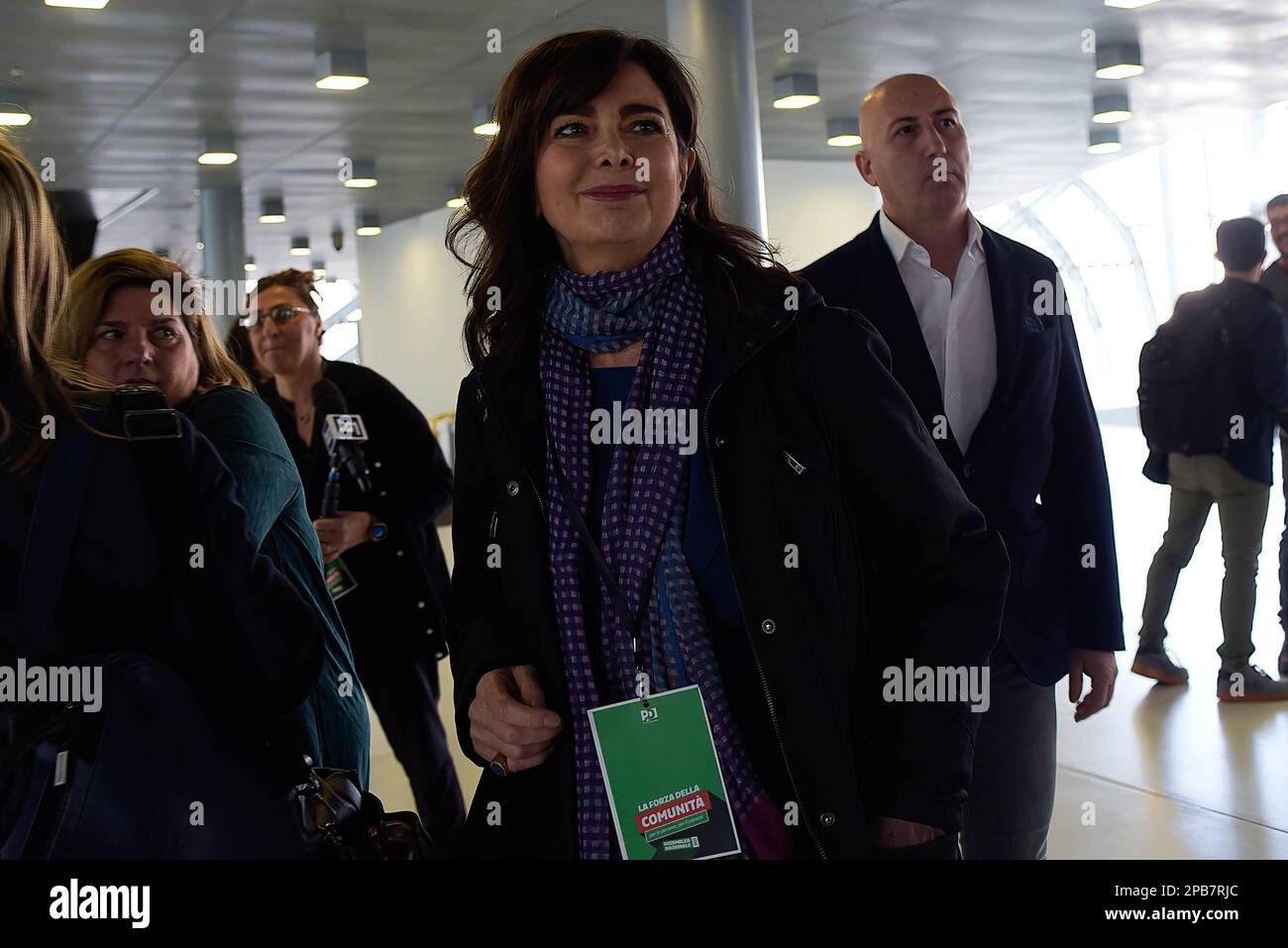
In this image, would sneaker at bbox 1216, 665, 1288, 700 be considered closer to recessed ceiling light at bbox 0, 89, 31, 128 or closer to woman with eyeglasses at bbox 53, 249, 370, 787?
woman with eyeglasses at bbox 53, 249, 370, 787

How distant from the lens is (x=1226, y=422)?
5.21m

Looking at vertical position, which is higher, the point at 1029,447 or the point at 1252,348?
the point at 1252,348

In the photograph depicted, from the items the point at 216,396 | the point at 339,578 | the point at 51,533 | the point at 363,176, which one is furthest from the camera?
the point at 363,176

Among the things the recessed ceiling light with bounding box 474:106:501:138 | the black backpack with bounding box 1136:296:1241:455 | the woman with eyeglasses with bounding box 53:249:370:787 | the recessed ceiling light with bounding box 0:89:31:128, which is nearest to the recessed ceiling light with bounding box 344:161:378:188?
the recessed ceiling light with bounding box 474:106:501:138

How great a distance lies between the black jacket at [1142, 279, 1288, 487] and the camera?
4.98m

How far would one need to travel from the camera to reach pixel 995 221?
1627 centimetres

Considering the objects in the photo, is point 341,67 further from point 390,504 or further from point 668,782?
point 668,782

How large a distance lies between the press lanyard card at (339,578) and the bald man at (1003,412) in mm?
1931

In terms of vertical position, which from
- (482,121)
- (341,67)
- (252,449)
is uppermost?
(482,121)

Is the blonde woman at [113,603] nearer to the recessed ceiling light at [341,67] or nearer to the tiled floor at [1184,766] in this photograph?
the tiled floor at [1184,766]

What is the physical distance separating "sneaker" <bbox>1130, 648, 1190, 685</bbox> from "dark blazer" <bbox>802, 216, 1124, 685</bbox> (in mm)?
3955

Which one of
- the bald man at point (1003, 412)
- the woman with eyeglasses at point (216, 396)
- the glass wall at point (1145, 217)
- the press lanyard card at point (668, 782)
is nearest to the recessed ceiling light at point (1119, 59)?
the glass wall at point (1145, 217)

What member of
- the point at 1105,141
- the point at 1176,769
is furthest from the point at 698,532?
the point at 1105,141

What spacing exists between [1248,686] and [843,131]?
6143 mm
